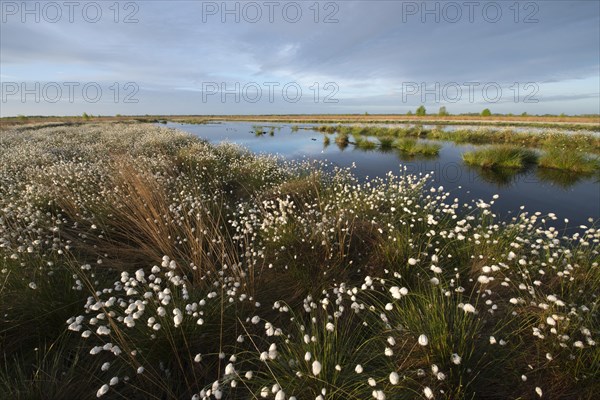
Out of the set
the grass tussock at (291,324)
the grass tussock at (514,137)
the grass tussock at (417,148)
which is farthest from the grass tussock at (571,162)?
the grass tussock at (291,324)

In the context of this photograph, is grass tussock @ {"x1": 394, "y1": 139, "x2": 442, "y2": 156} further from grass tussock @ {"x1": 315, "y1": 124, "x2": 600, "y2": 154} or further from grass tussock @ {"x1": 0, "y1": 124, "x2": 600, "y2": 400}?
grass tussock @ {"x1": 0, "y1": 124, "x2": 600, "y2": 400}

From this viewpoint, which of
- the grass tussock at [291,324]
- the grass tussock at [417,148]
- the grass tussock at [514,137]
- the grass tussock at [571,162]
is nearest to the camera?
the grass tussock at [291,324]

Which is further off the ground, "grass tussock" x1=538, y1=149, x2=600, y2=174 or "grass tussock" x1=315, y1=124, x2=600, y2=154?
"grass tussock" x1=315, y1=124, x2=600, y2=154

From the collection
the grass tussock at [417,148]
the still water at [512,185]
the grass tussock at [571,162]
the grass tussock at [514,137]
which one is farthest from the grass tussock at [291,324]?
the grass tussock at [514,137]

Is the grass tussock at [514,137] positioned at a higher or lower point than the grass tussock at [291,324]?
higher

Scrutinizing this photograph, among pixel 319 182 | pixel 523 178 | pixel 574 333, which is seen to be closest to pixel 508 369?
pixel 574 333

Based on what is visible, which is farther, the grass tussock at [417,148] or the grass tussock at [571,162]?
the grass tussock at [417,148]

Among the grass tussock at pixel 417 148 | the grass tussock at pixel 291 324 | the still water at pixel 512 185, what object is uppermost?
the grass tussock at pixel 417 148

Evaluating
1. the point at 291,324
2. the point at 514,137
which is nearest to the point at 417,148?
the point at 514,137

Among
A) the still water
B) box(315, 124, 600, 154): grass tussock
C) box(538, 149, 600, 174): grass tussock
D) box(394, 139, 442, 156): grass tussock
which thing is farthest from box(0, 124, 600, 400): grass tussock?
box(315, 124, 600, 154): grass tussock

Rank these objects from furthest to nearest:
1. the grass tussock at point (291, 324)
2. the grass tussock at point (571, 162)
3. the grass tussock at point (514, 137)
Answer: the grass tussock at point (514, 137) → the grass tussock at point (571, 162) → the grass tussock at point (291, 324)

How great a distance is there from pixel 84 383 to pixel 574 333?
4.77m

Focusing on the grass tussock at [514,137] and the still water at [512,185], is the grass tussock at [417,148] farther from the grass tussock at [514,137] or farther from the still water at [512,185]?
the grass tussock at [514,137]

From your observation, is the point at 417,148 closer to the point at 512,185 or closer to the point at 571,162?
the point at 571,162
